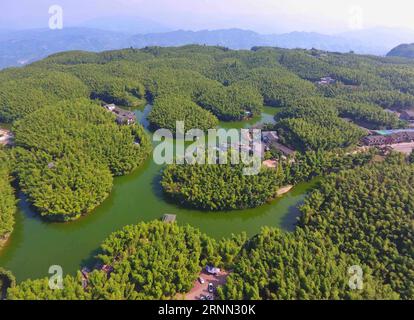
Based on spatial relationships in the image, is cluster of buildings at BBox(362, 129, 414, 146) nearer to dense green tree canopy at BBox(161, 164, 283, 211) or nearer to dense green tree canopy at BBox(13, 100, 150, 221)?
dense green tree canopy at BBox(161, 164, 283, 211)

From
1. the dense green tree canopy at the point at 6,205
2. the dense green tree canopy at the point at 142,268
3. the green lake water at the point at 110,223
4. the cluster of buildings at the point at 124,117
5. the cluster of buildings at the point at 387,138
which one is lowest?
the green lake water at the point at 110,223

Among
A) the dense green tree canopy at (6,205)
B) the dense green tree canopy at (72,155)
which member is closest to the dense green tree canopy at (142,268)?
the dense green tree canopy at (72,155)

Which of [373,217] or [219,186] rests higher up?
[219,186]

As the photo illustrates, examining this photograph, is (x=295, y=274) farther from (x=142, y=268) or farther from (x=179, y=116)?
(x=179, y=116)

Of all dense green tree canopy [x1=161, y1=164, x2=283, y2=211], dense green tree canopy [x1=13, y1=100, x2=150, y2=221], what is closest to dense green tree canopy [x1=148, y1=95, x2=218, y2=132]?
dense green tree canopy [x1=13, y1=100, x2=150, y2=221]

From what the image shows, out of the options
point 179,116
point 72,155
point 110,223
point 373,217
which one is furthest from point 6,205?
point 373,217

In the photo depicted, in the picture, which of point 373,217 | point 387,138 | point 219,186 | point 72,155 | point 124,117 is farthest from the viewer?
point 124,117

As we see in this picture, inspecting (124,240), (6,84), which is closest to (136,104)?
(6,84)

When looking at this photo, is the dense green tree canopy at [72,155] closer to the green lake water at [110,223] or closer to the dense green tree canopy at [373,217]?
the green lake water at [110,223]
